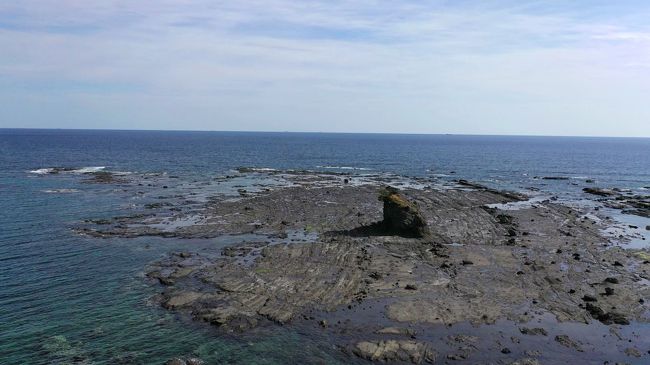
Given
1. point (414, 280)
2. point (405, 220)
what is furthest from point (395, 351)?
point (405, 220)

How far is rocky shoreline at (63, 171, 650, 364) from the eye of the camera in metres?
28.5

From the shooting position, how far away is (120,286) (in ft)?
118

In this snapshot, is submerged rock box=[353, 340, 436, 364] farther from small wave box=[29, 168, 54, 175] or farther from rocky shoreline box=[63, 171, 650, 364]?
small wave box=[29, 168, 54, 175]

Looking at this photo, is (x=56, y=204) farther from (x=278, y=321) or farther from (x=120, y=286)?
(x=278, y=321)

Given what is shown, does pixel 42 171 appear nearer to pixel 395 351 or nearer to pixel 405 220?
pixel 405 220

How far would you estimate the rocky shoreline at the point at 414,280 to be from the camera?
28.5m

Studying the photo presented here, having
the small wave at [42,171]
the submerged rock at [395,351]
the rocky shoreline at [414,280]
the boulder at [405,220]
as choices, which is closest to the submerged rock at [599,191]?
the rocky shoreline at [414,280]

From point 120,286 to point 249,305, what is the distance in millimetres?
10723

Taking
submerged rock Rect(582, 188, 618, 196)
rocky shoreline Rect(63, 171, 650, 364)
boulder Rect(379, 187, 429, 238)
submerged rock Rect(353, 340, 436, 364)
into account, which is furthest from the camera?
submerged rock Rect(582, 188, 618, 196)

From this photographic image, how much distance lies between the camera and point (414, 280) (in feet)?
126

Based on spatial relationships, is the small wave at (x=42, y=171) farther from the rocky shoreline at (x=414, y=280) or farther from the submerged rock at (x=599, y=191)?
the submerged rock at (x=599, y=191)

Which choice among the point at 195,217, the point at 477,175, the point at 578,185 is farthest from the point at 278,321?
the point at 477,175

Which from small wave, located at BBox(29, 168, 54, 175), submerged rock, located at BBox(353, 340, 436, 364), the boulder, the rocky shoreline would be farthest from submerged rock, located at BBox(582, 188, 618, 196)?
small wave, located at BBox(29, 168, 54, 175)

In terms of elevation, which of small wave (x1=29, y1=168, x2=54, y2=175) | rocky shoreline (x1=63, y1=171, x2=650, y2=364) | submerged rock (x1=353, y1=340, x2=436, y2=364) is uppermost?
small wave (x1=29, y1=168, x2=54, y2=175)
